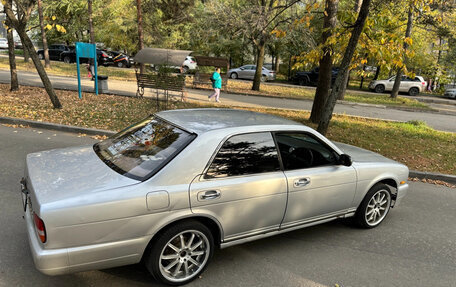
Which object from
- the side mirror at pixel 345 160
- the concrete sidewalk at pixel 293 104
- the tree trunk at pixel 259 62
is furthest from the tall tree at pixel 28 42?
the tree trunk at pixel 259 62

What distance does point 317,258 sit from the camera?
3652mm

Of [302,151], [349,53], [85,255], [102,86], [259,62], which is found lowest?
[85,255]

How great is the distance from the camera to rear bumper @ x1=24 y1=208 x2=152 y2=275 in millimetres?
2486

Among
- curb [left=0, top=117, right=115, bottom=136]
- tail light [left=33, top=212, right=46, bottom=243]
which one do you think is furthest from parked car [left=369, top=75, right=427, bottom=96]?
tail light [left=33, top=212, right=46, bottom=243]

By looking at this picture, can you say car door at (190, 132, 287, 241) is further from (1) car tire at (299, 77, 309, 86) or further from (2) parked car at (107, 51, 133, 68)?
(2) parked car at (107, 51, 133, 68)

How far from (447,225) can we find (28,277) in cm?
523

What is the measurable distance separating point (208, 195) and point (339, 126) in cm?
819

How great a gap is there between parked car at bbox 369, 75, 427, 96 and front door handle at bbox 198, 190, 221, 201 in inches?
1025

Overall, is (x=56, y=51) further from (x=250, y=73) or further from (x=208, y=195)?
(x=208, y=195)

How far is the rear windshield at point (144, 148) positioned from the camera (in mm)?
2984

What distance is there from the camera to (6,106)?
1027 cm

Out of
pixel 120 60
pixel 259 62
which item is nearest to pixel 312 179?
pixel 259 62

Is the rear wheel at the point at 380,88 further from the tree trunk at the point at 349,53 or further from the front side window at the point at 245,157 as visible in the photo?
the front side window at the point at 245,157

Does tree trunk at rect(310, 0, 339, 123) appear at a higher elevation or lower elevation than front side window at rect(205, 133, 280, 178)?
higher
